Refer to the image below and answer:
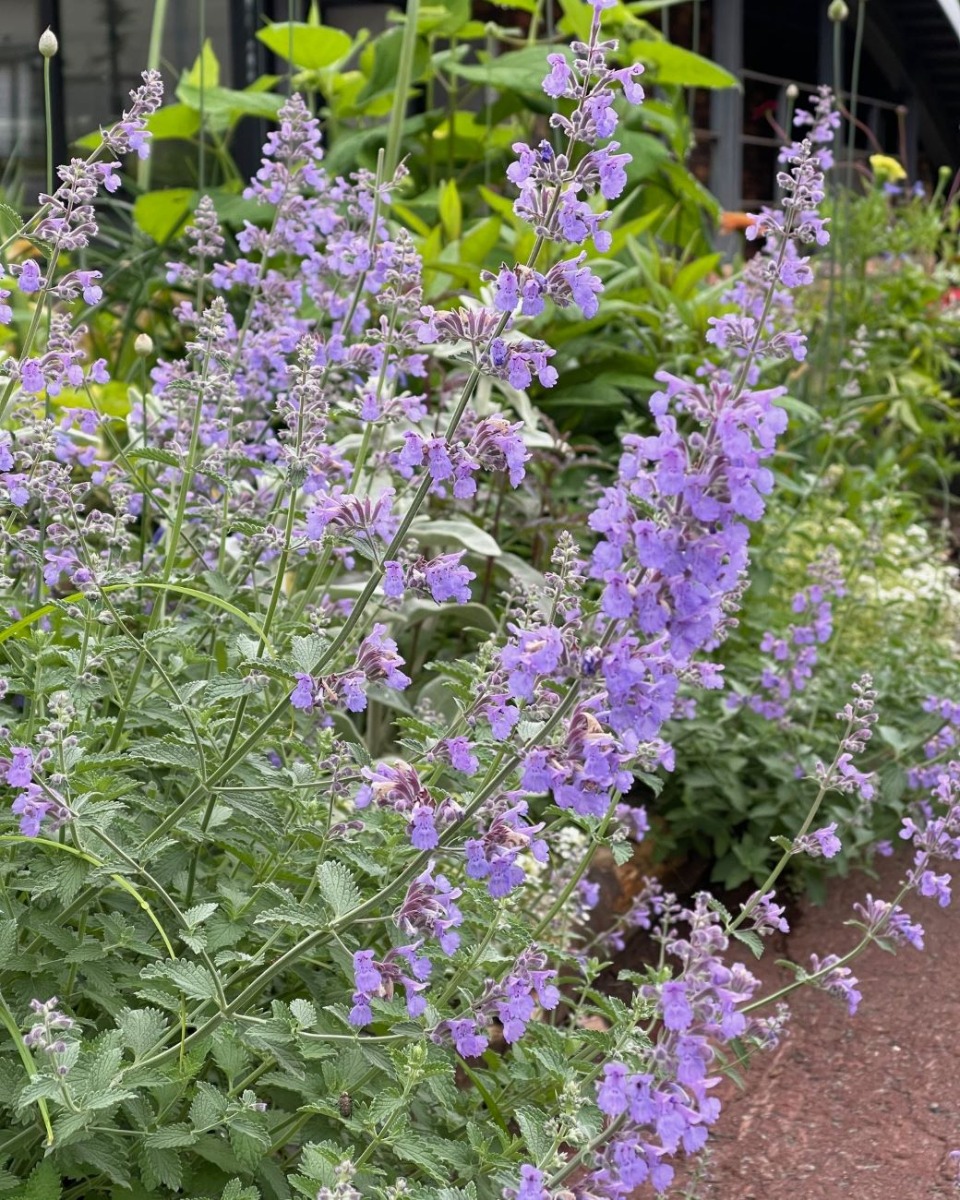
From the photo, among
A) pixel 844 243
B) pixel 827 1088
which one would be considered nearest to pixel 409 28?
pixel 827 1088

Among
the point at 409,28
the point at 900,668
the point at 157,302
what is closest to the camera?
the point at 409,28

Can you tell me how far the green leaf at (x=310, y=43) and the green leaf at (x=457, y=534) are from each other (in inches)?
85.4

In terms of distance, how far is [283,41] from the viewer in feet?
15.2

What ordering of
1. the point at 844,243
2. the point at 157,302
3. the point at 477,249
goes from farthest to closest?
the point at 844,243, the point at 157,302, the point at 477,249

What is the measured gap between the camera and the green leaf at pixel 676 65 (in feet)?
16.4

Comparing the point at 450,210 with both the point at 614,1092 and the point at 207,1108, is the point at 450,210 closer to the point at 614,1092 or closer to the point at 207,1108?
the point at 207,1108

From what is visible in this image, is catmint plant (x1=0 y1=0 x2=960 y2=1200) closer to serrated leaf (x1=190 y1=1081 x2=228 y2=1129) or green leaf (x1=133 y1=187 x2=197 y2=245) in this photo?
serrated leaf (x1=190 y1=1081 x2=228 y2=1129)

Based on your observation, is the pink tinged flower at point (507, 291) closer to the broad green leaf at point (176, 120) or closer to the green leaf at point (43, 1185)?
the green leaf at point (43, 1185)

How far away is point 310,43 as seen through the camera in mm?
4715

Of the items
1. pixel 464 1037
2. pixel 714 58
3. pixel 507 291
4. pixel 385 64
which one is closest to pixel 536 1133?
pixel 464 1037

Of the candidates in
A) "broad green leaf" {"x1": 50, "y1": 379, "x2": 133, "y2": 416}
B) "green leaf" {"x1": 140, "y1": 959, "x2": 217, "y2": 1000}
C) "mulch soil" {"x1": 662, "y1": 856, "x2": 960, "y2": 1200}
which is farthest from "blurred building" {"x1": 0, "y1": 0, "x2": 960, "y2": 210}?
"mulch soil" {"x1": 662, "y1": 856, "x2": 960, "y2": 1200}

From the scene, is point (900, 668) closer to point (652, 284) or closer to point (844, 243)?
point (652, 284)

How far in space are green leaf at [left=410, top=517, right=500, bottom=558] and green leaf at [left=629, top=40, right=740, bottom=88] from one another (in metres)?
2.58

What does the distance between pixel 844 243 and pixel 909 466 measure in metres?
0.94
